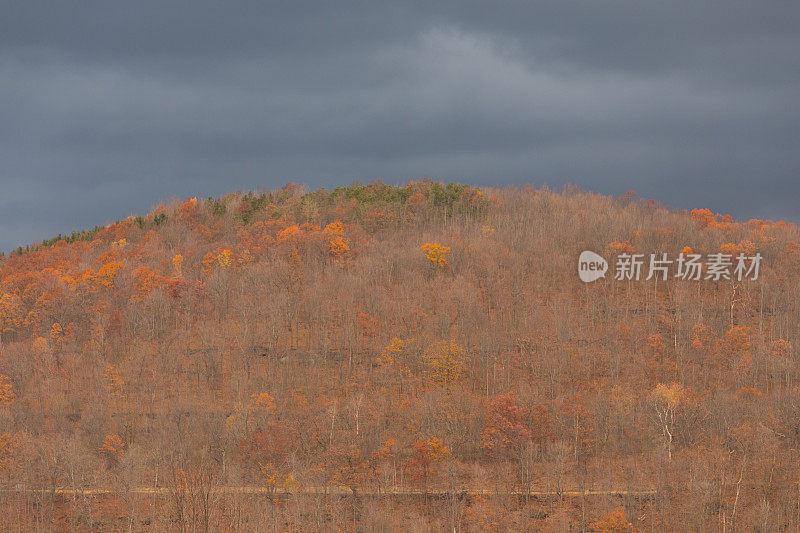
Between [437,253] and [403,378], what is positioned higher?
[437,253]

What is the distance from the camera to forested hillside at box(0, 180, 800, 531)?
139 ft

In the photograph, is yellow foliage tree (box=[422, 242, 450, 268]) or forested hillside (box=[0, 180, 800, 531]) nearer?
forested hillside (box=[0, 180, 800, 531])

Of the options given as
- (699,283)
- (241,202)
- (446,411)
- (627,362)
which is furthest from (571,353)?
(241,202)

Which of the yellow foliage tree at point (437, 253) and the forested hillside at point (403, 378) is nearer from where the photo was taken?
the forested hillside at point (403, 378)

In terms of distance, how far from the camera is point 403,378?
177ft

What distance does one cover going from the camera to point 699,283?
6662cm

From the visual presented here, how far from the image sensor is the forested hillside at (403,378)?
1672 inches

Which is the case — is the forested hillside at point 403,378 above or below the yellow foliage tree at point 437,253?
below

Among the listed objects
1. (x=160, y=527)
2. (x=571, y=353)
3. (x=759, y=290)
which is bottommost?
(x=160, y=527)

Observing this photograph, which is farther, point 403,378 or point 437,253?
point 437,253

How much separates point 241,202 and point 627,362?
4782 cm

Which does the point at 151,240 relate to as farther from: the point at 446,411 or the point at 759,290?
the point at 759,290

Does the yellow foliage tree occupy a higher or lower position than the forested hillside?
higher

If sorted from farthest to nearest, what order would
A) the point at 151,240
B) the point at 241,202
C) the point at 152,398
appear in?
1. the point at 241,202
2. the point at 151,240
3. the point at 152,398
